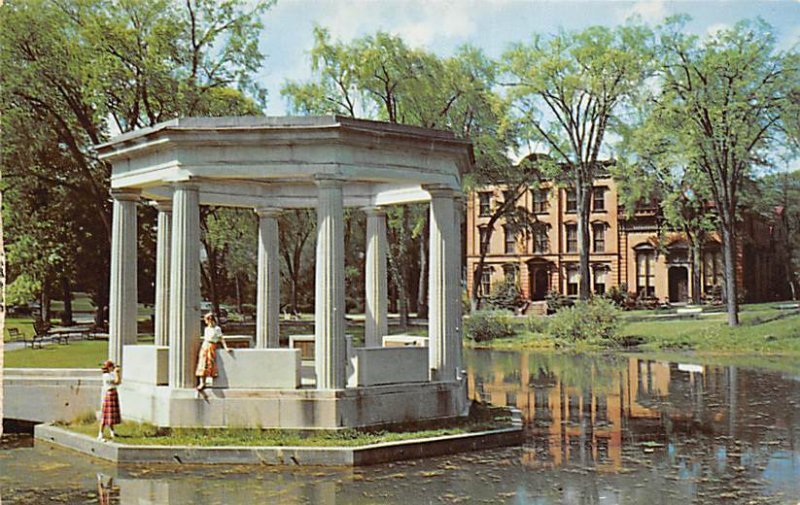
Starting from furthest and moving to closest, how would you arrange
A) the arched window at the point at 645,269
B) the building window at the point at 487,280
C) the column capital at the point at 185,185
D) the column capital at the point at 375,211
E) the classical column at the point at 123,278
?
the building window at the point at 487,280 → the arched window at the point at 645,269 → the column capital at the point at 375,211 → the classical column at the point at 123,278 → the column capital at the point at 185,185

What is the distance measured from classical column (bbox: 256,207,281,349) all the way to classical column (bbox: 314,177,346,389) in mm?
5871

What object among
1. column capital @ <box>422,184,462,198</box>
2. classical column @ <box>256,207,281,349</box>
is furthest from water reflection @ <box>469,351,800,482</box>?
classical column @ <box>256,207,281,349</box>

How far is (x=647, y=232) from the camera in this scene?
7056cm

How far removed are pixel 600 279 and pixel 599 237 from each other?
3.56 metres

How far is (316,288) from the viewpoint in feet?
55.5

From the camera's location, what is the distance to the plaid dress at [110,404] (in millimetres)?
16483

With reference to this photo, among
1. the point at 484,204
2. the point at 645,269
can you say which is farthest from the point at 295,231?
the point at 645,269

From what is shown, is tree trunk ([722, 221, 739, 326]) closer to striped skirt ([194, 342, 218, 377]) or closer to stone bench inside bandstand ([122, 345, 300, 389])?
stone bench inside bandstand ([122, 345, 300, 389])

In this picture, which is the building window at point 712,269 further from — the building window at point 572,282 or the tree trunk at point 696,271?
the building window at point 572,282

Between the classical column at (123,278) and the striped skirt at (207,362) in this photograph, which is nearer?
the striped skirt at (207,362)

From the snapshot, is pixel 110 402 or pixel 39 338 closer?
pixel 110 402

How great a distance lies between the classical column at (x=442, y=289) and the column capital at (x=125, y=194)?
6641 millimetres

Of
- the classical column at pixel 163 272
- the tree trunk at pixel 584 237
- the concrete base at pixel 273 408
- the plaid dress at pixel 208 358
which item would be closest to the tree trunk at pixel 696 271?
the tree trunk at pixel 584 237

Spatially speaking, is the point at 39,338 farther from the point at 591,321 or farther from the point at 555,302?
the point at 555,302
